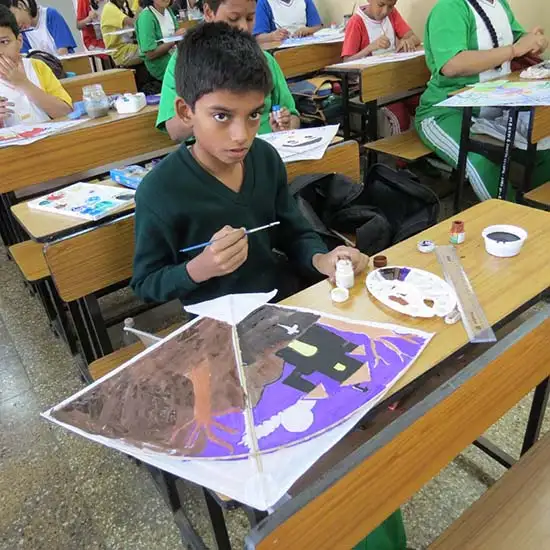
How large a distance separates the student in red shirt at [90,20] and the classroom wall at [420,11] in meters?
2.39

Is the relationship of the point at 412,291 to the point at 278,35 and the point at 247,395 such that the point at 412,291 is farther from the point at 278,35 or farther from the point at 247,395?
the point at 278,35

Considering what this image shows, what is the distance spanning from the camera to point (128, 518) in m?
1.36

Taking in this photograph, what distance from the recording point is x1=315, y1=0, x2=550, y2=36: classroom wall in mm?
2977

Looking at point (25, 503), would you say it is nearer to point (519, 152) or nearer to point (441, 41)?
point (519, 152)

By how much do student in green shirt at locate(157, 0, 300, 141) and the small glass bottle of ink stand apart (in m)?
0.74

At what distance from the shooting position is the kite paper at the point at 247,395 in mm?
643

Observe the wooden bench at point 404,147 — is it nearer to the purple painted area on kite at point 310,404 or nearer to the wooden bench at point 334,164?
the wooden bench at point 334,164

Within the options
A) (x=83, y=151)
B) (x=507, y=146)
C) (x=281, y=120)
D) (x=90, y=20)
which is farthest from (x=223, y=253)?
(x=90, y=20)

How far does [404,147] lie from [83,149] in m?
1.59

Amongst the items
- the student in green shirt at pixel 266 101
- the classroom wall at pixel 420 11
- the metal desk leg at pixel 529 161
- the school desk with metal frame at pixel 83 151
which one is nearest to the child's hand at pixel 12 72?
the school desk with metal frame at pixel 83 151

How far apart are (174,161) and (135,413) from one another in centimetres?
Answer: 60

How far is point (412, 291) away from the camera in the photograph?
3.17 feet

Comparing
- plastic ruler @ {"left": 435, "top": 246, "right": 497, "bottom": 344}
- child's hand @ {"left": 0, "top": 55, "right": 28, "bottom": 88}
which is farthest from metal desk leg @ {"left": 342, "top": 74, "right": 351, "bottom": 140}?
plastic ruler @ {"left": 435, "top": 246, "right": 497, "bottom": 344}

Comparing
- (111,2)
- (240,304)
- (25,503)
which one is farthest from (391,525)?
(111,2)
